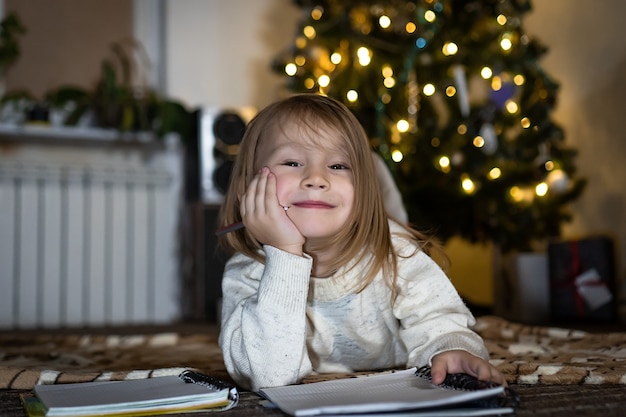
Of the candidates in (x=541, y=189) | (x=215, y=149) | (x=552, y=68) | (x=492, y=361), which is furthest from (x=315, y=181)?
(x=552, y=68)

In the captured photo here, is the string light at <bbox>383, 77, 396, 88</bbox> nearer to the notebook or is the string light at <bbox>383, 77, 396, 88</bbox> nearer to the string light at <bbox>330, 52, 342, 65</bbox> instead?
the string light at <bbox>330, 52, 342, 65</bbox>

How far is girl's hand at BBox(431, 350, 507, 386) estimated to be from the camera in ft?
2.84

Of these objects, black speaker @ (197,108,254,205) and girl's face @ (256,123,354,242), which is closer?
girl's face @ (256,123,354,242)

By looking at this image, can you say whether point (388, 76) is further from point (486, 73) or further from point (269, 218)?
point (269, 218)

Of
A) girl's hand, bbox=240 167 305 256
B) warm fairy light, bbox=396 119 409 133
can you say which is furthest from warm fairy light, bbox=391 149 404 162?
girl's hand, bbox=240 167 305 256

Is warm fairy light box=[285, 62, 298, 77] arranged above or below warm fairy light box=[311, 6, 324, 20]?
below

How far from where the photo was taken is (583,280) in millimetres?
2393

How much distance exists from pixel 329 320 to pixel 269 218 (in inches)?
9.0

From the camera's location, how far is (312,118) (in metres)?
1.07

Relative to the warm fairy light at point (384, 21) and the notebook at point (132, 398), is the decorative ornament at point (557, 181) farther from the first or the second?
the notebook at point (132, 398)

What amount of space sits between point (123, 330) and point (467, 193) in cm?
123

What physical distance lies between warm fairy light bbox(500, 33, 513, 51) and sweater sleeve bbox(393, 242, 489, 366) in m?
1.57

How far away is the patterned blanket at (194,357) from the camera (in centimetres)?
103

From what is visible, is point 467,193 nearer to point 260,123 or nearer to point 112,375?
point 260,123
